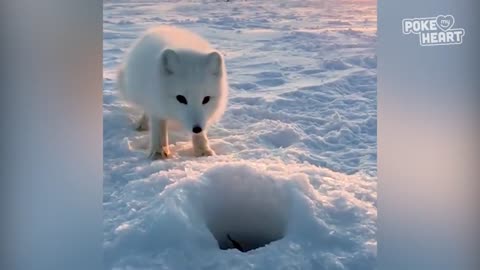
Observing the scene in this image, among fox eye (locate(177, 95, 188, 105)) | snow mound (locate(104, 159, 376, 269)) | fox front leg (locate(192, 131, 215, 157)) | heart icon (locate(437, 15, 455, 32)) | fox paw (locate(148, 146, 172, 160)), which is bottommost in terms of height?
snow mound (locate(104, 159, 376, 269))

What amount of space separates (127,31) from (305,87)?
483 millimetres

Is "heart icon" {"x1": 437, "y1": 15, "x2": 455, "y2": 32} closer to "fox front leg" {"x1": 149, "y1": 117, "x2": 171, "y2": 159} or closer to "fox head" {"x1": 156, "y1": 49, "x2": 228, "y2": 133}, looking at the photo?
"fox head" {"x1": 156, "y1": 49, "x2": 228, "y2": 133}

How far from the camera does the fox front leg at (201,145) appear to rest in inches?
79.9

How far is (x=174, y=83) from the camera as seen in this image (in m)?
2.00

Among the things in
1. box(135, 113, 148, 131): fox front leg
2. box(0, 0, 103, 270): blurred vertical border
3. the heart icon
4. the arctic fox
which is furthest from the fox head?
the heart icon

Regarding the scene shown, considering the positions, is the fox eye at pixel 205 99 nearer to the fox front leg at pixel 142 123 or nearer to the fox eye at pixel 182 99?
the fox eye at pixel 182 99

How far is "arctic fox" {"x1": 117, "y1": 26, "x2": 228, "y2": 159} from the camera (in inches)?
78.1

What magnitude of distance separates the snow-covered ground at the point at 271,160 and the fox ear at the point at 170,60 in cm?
10

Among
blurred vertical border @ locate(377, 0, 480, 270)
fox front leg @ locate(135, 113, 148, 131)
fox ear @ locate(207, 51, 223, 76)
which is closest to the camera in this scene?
blurred vertical border @ locate(377, 0, 480, 270)

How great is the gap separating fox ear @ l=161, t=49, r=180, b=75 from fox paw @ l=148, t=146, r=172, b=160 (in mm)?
205

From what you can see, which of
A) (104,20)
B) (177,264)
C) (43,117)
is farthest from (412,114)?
(43,117)

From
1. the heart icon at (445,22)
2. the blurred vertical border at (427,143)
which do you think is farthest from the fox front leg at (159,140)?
the heart icon at (445,22)

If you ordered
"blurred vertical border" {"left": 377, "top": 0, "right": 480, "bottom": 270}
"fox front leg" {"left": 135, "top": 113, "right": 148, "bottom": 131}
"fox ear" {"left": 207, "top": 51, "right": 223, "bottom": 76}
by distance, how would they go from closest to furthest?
"blurred vertical border" {"left": 377, "top": 0, "right": 480, "bottom": 270}, "fox ear" {"left": 207, "top": 51, "right": 223, "bottom": 76}, "fox front leg" {"left": 135, "top": 113, "right": 148, "bottom": 131}

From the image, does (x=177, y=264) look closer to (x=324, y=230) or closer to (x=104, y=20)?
(x=324, y=230)
